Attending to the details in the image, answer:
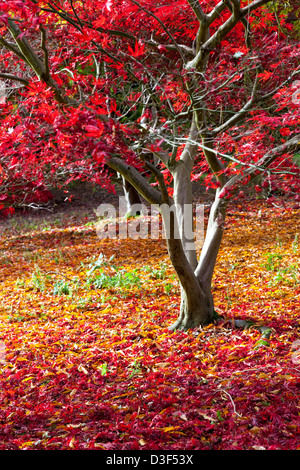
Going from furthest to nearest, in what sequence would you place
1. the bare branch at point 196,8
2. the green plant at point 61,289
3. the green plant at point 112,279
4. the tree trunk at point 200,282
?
the green plant at point 61,289 → the green plant at point 112,279 → the tree trunk at point 200,282 → the bare branch at point 196,8

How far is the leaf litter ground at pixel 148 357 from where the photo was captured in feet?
8.03

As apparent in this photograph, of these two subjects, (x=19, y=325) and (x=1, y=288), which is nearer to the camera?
(x=19, y=325)

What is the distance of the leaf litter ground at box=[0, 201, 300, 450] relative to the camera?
2447 millimetres

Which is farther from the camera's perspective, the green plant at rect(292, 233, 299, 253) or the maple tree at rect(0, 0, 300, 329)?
the green plant at rect(292, 233, 299, 253)

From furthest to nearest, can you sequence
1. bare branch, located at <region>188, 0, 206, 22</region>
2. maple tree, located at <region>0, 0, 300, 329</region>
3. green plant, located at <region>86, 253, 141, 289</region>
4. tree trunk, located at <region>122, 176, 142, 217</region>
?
tree trunk, located at <region>122, 176, 142, 217</region> → green plant, located at <region>86, 253, 141, 289</region> → bare branch, located at <region>188, 0, 206, 22</region> → maple tree, located at <region>0, 0, 300, 329</region>

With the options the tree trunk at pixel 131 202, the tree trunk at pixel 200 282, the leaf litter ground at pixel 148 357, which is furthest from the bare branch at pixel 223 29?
the tree trunk at pixel 131 202

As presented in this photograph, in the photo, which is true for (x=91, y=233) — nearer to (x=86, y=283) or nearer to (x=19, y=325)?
(x=86, y=283)

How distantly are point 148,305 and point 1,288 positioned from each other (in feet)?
8.25

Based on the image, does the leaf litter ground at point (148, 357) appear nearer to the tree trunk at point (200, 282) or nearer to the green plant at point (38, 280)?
the green plant at point (38, 280)

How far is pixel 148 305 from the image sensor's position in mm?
4840

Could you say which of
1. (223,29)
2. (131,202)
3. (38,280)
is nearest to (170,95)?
(223,29)

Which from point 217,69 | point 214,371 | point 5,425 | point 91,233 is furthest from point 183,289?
point 91,233

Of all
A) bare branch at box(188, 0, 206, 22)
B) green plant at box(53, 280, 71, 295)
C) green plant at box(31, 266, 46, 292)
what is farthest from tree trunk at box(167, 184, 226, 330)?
green plant at box(31, 266, 46, 292)

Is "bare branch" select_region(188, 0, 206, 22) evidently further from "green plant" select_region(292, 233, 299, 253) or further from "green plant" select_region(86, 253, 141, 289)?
"green plant" select_region(292, 233, 299, 253)
